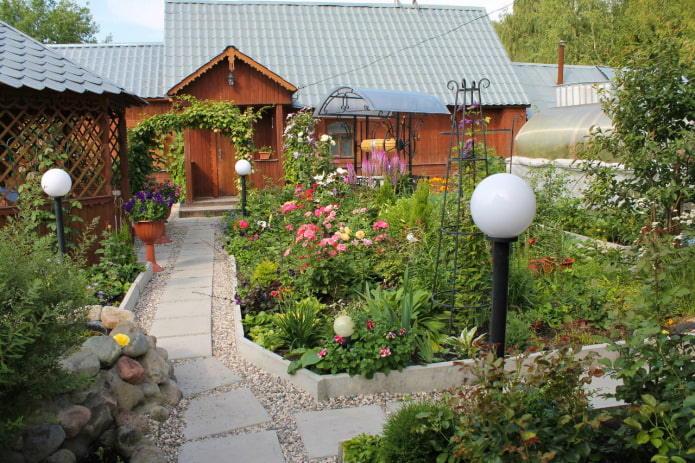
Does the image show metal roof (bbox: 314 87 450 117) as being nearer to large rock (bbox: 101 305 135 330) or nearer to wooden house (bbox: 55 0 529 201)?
wooden house (bbox: 55 0 529 201)

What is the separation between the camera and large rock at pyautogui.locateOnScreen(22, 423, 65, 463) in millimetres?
2639

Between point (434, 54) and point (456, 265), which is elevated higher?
point (434, 54)

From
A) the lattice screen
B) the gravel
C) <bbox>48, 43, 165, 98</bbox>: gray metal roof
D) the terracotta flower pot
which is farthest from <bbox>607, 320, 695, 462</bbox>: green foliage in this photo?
<bbox>48, 43, 165, 98</bbox>: gray metal roof

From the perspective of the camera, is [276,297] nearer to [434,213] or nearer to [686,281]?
[434,213]

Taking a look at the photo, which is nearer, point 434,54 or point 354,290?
point 354,290

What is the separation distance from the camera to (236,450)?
318cm

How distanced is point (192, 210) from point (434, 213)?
7.87 meters

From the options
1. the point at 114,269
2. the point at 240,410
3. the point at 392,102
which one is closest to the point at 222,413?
the point at 240,410

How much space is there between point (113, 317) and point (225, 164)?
417 inches

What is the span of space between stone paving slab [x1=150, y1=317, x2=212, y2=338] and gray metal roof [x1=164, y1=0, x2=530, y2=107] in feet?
31.8

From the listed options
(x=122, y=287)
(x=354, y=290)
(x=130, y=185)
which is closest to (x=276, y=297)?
(x=354, y=290)

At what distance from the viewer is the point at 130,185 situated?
9.83 meters

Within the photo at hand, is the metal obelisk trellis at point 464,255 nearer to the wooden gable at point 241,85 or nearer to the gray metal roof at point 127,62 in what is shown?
the wooden gable at point 241,85

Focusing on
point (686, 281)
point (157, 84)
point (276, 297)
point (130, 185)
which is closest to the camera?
point (686, 281)
